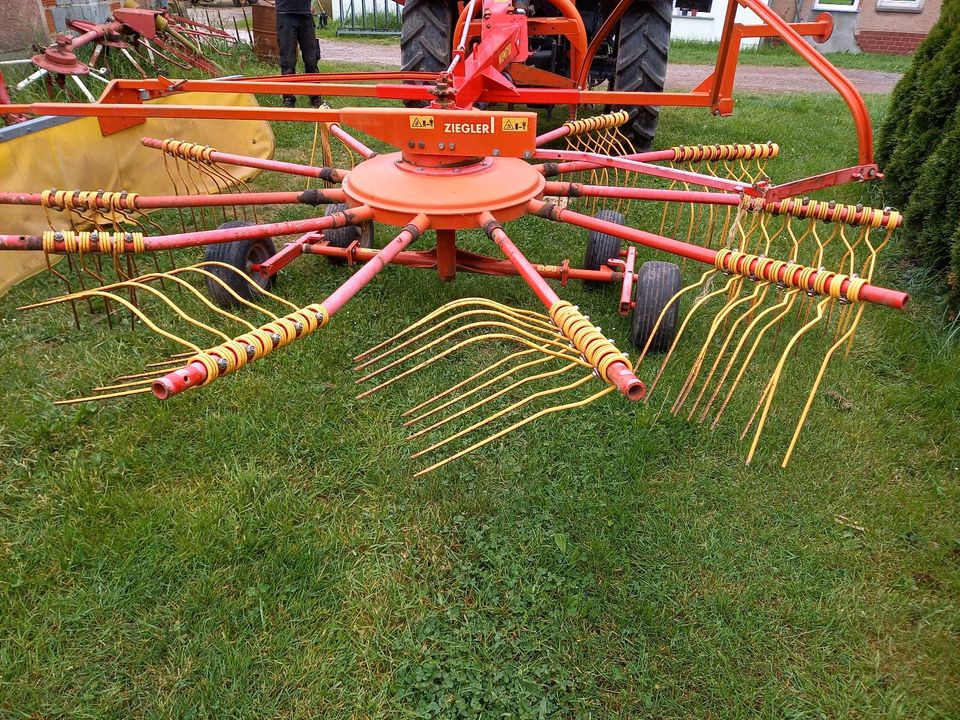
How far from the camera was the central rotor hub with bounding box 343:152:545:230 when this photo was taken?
263 centimetres

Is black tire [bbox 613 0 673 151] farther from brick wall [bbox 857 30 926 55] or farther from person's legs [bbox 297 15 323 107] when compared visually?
brick wall [bbox 857 30 926 55]

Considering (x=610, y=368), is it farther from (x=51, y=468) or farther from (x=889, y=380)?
(x=889, y=380)

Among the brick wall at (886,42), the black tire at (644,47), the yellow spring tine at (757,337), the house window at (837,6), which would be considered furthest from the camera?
the house window at (837,6)

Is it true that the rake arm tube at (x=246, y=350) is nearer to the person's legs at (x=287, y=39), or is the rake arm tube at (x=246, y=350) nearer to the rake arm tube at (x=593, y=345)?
the rake arm tube at (x=593, y=345)

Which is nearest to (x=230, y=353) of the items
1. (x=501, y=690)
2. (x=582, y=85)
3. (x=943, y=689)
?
(x=501, y=690)

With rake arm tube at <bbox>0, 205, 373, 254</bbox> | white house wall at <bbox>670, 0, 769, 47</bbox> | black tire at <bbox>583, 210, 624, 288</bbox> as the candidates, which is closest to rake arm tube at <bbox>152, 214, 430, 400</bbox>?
rake arm tube at <bbox>0, 205, 373, 254</bbox>

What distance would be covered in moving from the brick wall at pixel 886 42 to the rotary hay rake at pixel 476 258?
16.7 meters

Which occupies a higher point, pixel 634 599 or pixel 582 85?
pixel 582 85

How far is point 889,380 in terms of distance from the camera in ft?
10.6

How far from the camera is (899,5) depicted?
16.2 meters

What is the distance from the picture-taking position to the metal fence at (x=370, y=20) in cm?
1506

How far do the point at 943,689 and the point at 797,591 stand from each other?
1.39ft

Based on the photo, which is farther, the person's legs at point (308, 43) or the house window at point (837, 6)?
the house window at point (837, 6)

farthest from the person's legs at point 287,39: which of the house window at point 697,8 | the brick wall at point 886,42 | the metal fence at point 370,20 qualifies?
the brick wall at point 886,42
